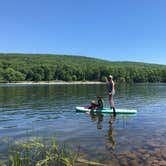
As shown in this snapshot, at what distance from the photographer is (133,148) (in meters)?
11.2

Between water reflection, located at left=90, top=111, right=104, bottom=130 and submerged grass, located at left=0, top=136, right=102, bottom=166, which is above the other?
submerged grass, located at left=0, top=136, right=102, bottom=166

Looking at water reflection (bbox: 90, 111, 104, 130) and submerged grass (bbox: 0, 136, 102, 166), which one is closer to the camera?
submerged grass (bbox: 0, 136, 102, 166)

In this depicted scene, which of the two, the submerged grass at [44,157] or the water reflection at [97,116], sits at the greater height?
the submerged grass at [44,157]

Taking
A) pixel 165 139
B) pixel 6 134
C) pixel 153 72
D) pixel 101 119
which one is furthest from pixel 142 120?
pixel 153 72

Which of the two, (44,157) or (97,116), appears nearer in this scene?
(44,157)

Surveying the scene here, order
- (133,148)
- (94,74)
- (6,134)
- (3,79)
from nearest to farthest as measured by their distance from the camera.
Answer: (133,148) → (6,134) → (3,79) → (94,74)

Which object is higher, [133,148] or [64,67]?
[64,67]

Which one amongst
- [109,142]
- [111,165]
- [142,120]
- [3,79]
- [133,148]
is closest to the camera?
[111,165]

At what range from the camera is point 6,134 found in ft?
46.9

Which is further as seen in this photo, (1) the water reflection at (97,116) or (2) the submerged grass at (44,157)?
(1) the water reflection at (97,116)

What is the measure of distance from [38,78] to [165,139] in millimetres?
Answer: 158654

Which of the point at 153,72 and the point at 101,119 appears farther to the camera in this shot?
the point at 153,72

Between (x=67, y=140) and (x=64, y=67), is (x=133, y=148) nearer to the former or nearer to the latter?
(x=67, y=140)

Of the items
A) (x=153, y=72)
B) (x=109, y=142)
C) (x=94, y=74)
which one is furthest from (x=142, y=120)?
(x=153, y=72)
